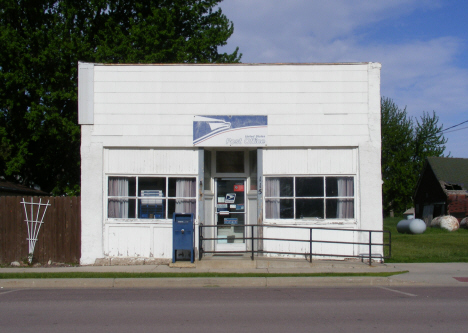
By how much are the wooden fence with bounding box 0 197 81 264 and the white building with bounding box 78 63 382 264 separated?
73 centimetres

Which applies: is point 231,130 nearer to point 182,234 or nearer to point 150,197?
point 150,197

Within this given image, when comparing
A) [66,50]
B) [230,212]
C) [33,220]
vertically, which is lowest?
[33,220]

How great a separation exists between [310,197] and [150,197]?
452 cm

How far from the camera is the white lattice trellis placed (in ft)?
44.2

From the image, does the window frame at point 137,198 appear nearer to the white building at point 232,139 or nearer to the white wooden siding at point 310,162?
the white building at point 232,139

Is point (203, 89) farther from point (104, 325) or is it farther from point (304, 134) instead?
point (104, 325)

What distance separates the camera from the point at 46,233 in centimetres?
1354

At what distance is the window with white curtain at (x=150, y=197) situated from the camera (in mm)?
13594

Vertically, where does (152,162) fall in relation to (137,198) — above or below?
above

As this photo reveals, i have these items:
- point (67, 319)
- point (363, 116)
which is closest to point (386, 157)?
point (363, 116)

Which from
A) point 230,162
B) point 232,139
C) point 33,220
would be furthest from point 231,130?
point 33,220

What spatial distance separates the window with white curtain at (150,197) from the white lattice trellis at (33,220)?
1898 mm

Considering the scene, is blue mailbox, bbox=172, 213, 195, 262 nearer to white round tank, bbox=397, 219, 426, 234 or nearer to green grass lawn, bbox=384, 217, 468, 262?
green grass lawn, bbox=384, 217, 468, 262

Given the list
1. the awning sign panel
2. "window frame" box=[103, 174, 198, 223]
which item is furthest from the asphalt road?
the awning sign panel
